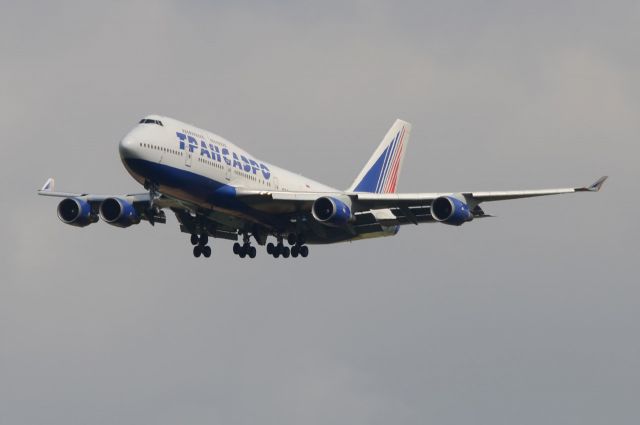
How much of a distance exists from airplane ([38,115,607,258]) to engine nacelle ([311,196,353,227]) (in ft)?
0.18

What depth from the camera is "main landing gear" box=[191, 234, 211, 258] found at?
8431 centimetres

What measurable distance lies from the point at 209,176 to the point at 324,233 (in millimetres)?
10824

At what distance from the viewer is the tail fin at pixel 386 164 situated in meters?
96.1

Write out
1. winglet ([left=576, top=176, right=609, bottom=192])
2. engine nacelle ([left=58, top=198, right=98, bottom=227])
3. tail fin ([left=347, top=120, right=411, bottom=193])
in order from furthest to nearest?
tail fin ([left=347, top=120, right=411, bottom=193]), engine nacelle ([left=58, top=198, right=98, bottom=227]), winglet ([left=576, top=176, right=609, bottom=192])

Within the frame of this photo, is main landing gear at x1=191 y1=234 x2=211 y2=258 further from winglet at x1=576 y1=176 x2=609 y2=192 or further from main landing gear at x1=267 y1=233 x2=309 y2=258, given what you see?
winglet at x1=576 y1=176 x2=609 y2=192

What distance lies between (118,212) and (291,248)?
36.1 feet

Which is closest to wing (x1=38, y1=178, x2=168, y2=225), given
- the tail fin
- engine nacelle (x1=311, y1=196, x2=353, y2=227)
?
engine nacelle (x1=311, y1=196, x2=353, y2=227)

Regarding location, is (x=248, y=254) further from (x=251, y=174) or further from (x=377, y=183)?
(x=377, y=183)

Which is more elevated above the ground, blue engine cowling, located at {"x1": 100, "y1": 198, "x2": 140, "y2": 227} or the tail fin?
the tail fin

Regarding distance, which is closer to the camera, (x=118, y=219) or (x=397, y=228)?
(x=118, y=219)

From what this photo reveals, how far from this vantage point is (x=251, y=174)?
7988cm

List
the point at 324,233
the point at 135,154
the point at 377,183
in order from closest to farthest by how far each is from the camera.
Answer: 1. the point at 135,154
2. the point at 324,233
3. the point at 377,183

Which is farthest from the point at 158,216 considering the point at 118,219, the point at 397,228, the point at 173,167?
the point at 397,228

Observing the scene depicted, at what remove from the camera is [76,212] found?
83625mm
